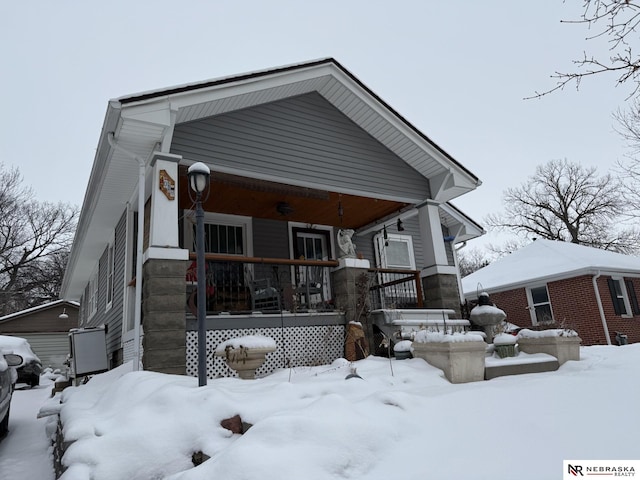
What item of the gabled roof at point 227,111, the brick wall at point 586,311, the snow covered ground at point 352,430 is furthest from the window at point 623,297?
the snow covered ground at point 352,430

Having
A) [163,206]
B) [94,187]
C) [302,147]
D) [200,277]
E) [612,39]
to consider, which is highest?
[302,147]

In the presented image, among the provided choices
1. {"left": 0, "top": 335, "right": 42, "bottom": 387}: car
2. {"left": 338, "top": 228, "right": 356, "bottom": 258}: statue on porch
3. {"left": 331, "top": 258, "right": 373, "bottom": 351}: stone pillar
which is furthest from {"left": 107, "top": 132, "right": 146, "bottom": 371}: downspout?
{"left": 0, "top": 335, "right": 42, "bottom": 387}: car

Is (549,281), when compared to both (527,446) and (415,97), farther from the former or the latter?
(415,97)

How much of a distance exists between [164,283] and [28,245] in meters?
29.5

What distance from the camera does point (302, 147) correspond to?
26.0ft

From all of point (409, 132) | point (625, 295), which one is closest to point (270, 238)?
point (409, 132)

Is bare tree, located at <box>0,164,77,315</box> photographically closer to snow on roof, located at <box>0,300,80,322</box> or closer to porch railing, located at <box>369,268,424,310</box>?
snow on roof, located at <box>0,300,80,322</box>

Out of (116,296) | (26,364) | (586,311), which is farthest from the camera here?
(26,364)

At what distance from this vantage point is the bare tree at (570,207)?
28219 millimetres

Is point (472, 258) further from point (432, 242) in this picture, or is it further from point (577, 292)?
point (432, 242)

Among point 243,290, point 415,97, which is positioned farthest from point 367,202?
point 415,97

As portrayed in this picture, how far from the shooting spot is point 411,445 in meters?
2.69

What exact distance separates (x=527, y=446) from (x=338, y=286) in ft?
16.7

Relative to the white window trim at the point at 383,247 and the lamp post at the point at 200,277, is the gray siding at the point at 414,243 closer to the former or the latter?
the white window trim at the point at 383,247
